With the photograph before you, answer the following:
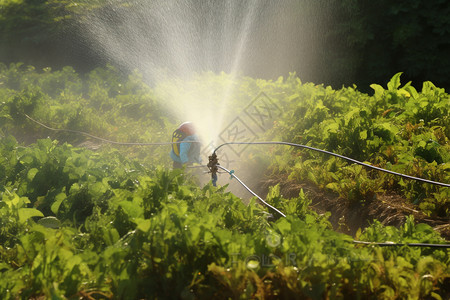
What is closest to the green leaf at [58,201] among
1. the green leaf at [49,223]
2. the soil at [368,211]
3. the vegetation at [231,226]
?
the vegetation at [231,226]

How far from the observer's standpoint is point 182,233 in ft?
7.43

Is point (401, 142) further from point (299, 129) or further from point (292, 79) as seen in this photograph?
point (292, 79)

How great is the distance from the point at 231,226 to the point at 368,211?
191 centimetres

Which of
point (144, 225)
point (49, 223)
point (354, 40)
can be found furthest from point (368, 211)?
point (354, 40)

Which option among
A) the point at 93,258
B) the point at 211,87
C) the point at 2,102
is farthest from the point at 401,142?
the point at 2,102

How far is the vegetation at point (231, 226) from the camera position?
85.7 inches

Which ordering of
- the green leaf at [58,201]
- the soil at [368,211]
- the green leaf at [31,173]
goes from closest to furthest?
the green leaf at [58,201], the soil at [368,211], the green leaf at [31,173]

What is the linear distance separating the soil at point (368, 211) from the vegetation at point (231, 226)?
0.08 meters

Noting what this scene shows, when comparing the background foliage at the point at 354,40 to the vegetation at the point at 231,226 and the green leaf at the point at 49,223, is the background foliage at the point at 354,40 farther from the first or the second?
the green leaf at the point at 49,223

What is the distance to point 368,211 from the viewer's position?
4.33m

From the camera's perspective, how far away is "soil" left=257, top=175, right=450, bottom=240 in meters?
3.86

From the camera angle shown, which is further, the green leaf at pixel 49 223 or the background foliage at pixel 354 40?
the background foliage at pixel 354 40

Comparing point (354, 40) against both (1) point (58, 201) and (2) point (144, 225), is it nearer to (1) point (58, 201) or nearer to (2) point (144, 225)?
(1) point (58, 201)

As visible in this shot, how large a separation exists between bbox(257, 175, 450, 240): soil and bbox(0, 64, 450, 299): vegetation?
0.08 meters
